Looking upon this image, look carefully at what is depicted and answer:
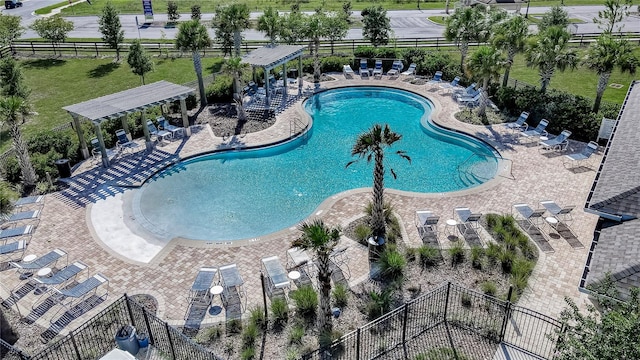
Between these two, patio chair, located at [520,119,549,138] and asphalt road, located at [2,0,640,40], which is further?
asphalt road, located at [2,0,640,40]

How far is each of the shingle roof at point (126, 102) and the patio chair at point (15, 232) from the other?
6339mm

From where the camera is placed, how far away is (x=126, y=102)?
2633 cm

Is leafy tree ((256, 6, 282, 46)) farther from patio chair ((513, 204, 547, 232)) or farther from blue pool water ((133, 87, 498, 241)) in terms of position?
patio chair ((513, 204, 547, 232))

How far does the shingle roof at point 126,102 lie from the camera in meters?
24.7

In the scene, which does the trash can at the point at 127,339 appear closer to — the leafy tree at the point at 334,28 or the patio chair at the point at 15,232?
the patio chair at the point at 15,232

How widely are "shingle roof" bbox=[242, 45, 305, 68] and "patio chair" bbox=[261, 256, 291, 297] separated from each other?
17.6m

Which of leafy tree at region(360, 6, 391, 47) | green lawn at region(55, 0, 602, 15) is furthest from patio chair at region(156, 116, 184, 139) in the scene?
green lawn at region(55, 0, 602, 15)

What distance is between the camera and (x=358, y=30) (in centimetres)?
5375

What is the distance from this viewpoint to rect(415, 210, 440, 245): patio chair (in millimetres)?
19800

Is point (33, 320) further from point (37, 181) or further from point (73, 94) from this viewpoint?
point (73, 94)

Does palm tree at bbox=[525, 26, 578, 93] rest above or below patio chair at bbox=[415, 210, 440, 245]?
above

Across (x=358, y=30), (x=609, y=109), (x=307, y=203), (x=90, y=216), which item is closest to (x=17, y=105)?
(x=90, y=216)

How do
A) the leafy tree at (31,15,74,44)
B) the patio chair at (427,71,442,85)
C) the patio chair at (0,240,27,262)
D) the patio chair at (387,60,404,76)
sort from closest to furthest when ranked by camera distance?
1. the patio chair at (0,240,27,262)
2. the patio chair at (427,71,442,85)
3. the patio chair at (387,60,404,76)
4. the leafy tree at (31,15,74,44)

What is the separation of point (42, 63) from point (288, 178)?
108 feet
